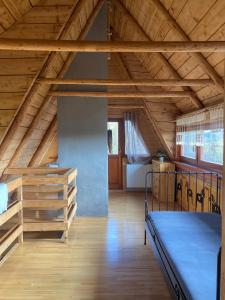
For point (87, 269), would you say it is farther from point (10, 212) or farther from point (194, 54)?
point (194, 54)


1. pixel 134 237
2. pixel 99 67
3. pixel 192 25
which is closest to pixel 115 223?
pixel 134 237

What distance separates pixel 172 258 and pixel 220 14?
2.30 meters

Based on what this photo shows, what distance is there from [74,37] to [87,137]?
5.46ft

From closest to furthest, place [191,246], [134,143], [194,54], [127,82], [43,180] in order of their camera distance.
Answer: [191,246], [194,54], [43,180], [127,82], [134,143]

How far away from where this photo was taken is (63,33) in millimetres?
3350

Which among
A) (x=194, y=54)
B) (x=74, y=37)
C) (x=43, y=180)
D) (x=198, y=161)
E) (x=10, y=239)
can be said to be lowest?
(x=10, y=239)

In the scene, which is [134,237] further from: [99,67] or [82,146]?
[99,67]

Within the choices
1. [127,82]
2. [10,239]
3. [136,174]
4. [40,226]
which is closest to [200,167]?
[127,82]

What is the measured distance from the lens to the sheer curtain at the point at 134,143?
22.6 ft

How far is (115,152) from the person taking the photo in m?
7.31

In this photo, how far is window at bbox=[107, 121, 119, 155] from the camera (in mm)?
7203

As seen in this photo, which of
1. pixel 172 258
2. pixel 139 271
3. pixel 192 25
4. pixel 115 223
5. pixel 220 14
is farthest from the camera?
pixel 115 223

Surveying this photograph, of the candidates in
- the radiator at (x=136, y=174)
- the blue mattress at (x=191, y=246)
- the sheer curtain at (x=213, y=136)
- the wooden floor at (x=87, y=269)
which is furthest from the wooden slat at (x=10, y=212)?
the radiator at (x=136, y=174)

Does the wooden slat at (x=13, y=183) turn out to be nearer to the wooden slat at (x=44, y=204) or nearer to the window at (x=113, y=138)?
the wooden slat at (x=44, y=204)
